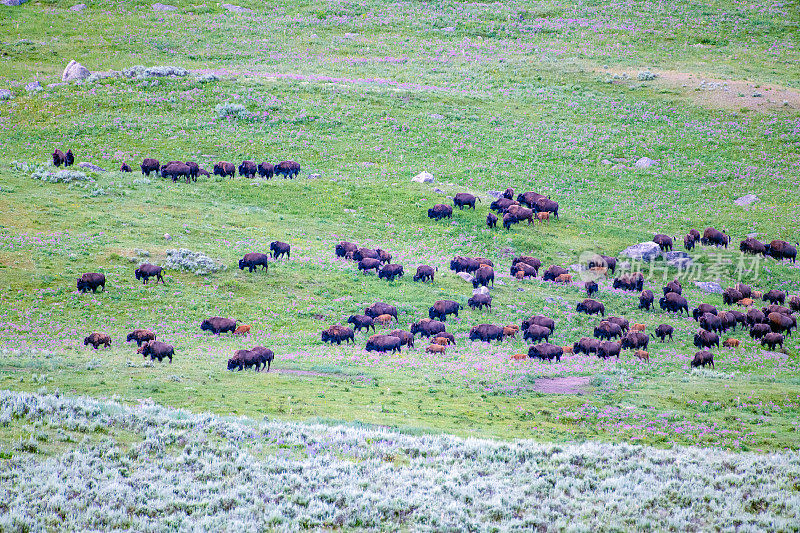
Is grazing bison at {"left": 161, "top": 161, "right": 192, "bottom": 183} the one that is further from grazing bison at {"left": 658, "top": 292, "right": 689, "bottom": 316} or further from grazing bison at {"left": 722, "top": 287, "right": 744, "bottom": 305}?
grazing bison at {"left": 722, "top": 287, "right": 744, "bottom": 305}

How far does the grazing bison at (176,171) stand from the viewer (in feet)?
156

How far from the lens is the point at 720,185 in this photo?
2142 inches

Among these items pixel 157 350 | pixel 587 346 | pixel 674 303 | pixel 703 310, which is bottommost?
pixel 587 346

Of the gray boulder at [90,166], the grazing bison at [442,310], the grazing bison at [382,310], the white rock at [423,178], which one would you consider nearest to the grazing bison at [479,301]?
the grazing bison at [442,310]

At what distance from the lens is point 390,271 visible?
3666 cm

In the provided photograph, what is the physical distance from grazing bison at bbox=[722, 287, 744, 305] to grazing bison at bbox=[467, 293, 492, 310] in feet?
41.6

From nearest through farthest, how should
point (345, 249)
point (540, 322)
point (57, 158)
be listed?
1. point (540, 322)
2. point (345, 249)
3. point (57, 158)

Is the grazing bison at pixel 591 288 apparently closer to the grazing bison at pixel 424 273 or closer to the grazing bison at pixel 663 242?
the grazing bison at pixel 424 273

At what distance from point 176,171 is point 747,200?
130 ft

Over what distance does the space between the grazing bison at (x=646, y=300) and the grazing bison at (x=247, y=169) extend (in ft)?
88.8

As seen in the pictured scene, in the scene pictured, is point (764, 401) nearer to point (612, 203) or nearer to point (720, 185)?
point (612, 203)

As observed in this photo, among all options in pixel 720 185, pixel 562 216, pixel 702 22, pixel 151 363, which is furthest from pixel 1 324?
pixel 702 22

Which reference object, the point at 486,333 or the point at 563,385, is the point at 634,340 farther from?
the point at 563,385

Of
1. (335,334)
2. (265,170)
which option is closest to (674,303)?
(335,334)
